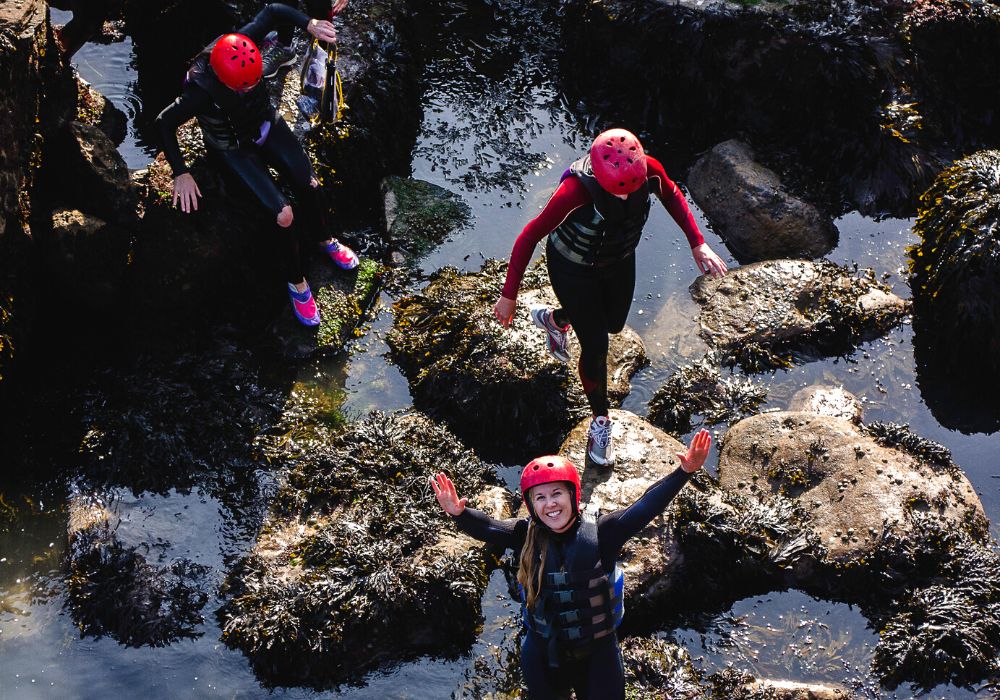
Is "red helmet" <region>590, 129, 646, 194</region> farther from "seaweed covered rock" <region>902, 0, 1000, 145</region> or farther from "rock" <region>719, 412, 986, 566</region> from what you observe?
"seaweed covered rock" <region>902, 0, 1000, 145</region>

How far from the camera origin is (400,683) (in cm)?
540

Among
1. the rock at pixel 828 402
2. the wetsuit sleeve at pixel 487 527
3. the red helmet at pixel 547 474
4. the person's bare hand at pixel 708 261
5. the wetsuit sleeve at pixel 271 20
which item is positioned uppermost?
the wetsuit sleeve at pixel 271 20

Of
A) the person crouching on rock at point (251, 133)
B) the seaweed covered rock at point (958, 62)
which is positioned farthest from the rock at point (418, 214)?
the seaweed covered rock at point (958, 62)

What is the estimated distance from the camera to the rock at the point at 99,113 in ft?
24.0

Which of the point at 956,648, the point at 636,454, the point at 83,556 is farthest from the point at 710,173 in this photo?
the point at 83,556

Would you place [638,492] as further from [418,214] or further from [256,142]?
[256,142]

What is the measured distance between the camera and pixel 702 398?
22.1ft

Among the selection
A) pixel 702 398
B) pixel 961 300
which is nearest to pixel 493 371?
pixel 702 398

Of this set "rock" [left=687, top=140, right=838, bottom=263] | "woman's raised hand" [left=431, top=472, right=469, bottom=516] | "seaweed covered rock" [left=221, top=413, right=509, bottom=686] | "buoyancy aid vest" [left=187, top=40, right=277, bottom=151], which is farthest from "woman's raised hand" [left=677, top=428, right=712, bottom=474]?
"buoyancy aid vest" [left=187, top=40, right=277, bottom=151]

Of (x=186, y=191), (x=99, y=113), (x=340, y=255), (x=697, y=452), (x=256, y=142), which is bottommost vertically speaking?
(x=697, y=452)

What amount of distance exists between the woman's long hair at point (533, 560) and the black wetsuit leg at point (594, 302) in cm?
145

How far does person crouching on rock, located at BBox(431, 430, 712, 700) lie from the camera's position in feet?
14.9

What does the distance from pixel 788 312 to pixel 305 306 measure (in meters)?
3.54

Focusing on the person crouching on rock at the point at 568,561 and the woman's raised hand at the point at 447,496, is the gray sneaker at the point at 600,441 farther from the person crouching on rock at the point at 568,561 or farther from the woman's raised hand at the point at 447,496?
the woman's raised hand at the point at 447,496
